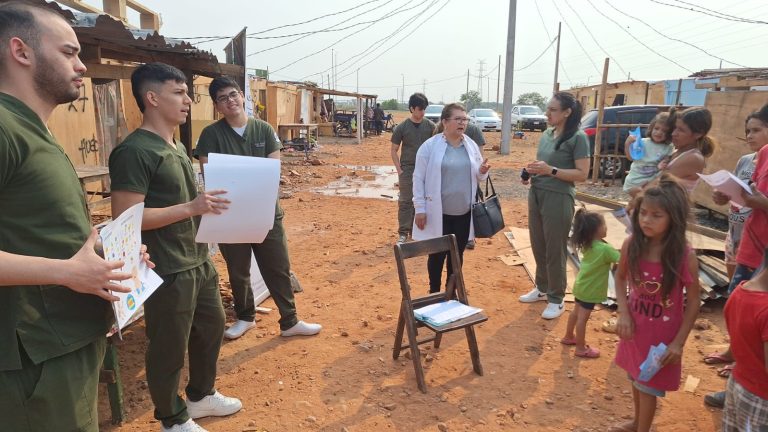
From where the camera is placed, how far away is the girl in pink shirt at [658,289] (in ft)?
8.23

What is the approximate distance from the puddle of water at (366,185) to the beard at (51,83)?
8.79 metres

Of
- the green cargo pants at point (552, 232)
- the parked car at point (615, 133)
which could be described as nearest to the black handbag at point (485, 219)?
the green cargo pants at point (552, 232)

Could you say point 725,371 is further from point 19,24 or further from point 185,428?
point 19,24

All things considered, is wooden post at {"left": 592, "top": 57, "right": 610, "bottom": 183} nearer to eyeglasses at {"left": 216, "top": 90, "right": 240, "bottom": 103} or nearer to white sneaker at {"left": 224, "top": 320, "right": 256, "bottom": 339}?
eyeglasses at {"left": 216, "top": 90, "right": 240, "bottom": 103}

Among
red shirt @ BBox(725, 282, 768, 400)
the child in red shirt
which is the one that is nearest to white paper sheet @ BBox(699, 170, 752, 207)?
the child in red shirt

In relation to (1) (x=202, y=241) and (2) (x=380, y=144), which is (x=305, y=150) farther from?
(1) (x=202, y=241)

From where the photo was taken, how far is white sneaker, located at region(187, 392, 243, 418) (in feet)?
9.96

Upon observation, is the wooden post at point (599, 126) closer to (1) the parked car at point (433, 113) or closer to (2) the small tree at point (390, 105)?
(1) the parked car at point (433, 113)

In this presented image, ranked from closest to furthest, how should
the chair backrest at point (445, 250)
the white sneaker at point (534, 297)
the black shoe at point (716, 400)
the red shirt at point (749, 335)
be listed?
1. the red shirt at point (749, 335)
2. the black shoe at point (716, 400)
3. the chair backrest at point (445, 250)
4. the white sneaker at point (534, 297)

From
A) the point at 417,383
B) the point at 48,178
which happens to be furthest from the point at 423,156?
the point at 48,178

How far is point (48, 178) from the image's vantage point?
60.0 inches

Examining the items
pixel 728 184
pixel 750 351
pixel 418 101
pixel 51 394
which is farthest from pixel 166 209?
pixel 418 101

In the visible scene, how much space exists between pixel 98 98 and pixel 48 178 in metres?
6.89

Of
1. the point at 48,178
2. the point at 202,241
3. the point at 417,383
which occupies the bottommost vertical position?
the point at 417,383
